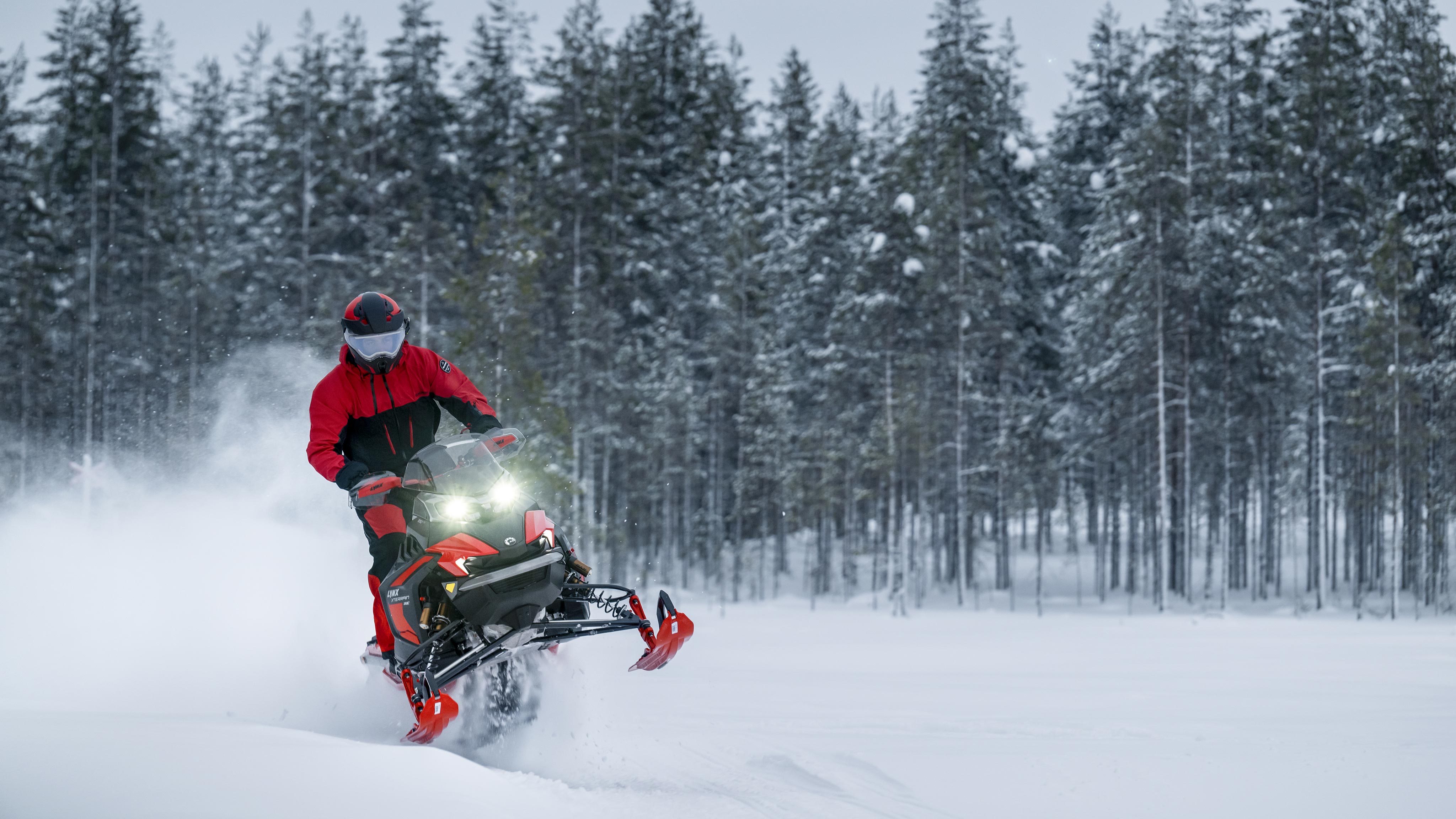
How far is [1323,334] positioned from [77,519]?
28.9 m

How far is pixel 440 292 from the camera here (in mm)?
27859

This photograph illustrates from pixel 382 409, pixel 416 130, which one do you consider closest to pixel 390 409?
pixel 382 409

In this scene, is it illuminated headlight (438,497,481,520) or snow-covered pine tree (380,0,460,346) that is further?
snow-covered pine tree (380,0,460,346)

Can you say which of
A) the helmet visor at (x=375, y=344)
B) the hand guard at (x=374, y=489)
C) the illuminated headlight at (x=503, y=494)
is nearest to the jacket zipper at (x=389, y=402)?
the helmet visor at (x=375, y=344)

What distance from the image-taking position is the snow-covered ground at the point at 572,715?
445 centimetres

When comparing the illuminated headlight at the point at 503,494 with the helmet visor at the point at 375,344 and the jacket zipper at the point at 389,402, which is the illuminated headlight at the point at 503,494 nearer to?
the jacket zipper at the point at 389,402

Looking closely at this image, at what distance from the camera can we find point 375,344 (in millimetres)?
5816

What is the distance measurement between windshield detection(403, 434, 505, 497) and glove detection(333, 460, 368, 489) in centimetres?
25

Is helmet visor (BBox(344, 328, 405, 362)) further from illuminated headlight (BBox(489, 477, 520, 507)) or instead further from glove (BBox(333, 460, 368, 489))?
illuminated headlight (BBox(489, 477, 520, 507))

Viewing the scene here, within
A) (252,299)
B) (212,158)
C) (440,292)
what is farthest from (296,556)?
(212,158)

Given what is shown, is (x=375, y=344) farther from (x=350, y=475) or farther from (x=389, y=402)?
(x=350, y=475)

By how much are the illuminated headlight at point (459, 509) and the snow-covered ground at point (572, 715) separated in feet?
3.86

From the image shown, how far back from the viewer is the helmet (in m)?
5.79

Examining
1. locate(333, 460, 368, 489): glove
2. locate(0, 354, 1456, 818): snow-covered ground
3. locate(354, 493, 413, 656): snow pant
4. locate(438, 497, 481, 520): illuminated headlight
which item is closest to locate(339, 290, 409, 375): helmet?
locate(333, 460, 368, 489): glove
